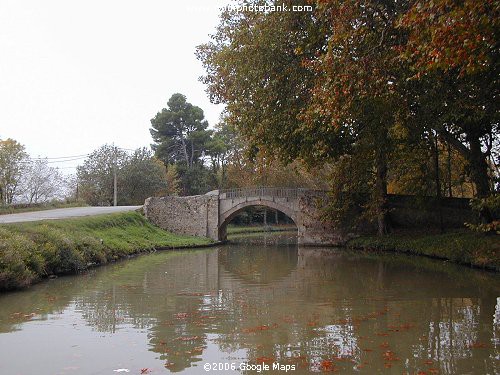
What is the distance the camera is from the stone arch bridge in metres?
26.5

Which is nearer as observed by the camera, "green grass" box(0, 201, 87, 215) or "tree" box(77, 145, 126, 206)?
"green grass" box(0, 201, 87, 215)

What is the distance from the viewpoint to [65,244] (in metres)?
13.2

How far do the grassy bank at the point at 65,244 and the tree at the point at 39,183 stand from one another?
14.7m

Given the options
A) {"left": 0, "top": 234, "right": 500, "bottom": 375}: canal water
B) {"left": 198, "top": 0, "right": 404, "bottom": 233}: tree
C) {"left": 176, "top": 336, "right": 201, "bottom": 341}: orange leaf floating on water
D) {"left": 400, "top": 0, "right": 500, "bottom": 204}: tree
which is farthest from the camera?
{"left": 198, "top": 0, "right": 404, "bottom": 233}: tree

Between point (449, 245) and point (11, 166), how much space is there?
97.3ft

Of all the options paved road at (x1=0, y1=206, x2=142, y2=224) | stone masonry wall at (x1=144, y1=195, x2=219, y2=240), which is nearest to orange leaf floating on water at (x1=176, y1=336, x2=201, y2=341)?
paved road at (x1=0, y1=206, x2=142, y2=224)

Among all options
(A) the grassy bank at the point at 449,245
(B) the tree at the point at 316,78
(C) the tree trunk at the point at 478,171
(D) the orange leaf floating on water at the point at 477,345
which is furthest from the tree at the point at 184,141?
(D) the orange leaf floating on water at the point at 477,345

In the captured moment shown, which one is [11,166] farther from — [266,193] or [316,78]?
[316,78]

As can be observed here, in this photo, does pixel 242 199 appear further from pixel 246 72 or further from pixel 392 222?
pixel 246 72

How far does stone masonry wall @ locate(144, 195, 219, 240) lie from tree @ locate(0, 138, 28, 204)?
12.1 meters

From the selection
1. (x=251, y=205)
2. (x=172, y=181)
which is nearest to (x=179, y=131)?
(x=172, y=181)

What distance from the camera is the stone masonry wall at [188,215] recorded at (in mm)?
28078

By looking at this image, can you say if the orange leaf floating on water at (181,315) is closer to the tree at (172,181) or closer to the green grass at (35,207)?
the green grass at (35,207)

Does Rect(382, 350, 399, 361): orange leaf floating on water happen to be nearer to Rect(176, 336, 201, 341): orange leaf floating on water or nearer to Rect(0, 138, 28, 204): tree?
Rect(176, 336, 201, 341): orange leaf floating on water
